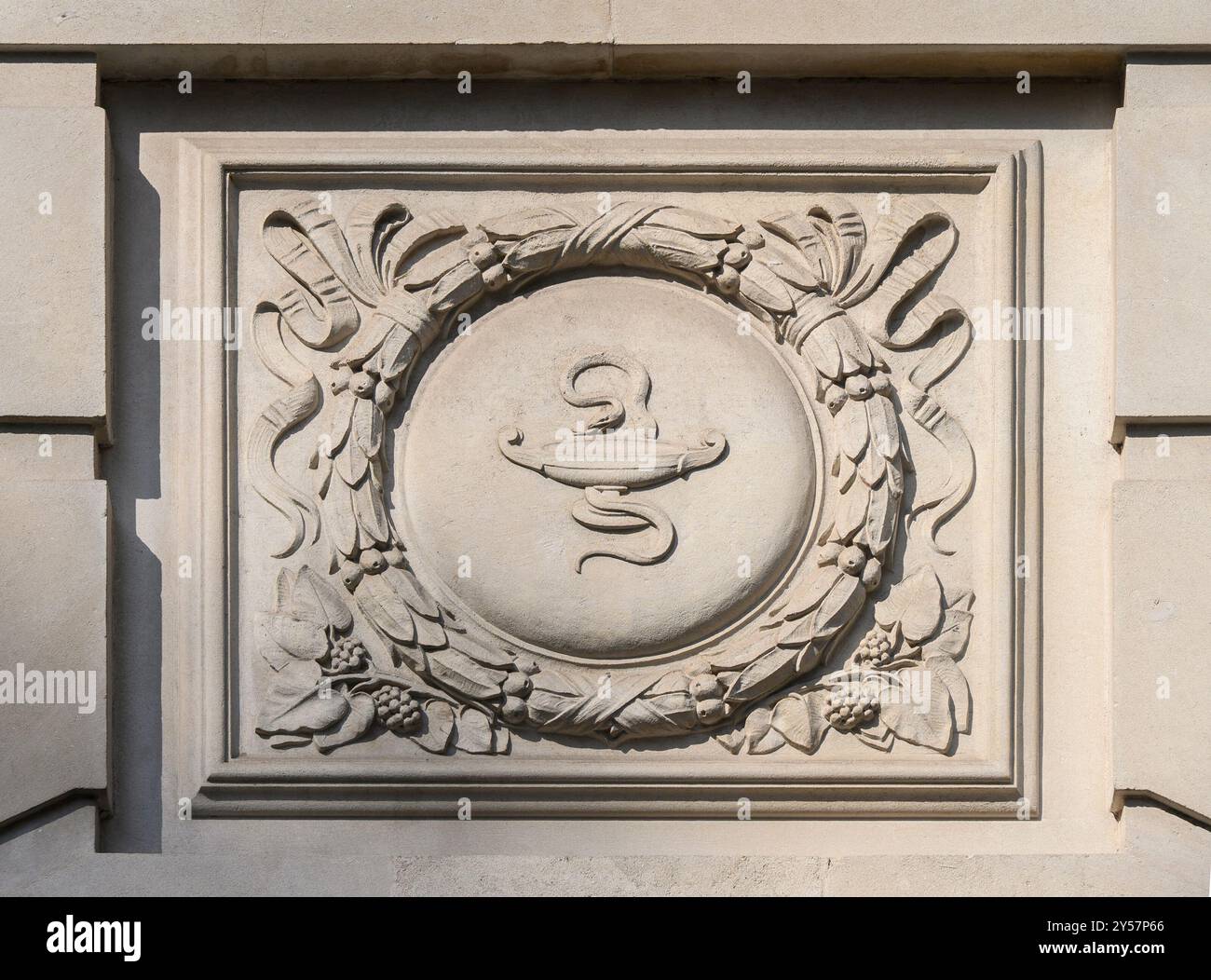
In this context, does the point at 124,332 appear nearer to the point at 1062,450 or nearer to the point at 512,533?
the point at 512,533

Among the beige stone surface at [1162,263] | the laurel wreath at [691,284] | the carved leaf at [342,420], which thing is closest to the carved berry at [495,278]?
the laurel wreath at [691,284]

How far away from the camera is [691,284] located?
17.7 ft

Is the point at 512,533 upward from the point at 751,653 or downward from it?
upward

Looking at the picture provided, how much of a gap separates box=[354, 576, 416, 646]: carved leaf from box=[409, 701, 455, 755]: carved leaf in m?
0.22

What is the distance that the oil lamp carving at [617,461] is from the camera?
16.9 ft

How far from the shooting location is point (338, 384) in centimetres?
525

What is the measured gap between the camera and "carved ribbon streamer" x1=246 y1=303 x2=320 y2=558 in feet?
17.1

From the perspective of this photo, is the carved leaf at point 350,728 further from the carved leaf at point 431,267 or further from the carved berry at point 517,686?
the carved leaf at point 431,267

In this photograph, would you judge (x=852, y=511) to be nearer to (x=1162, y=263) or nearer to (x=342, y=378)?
(x=1162, y=263)

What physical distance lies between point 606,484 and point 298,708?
1.13 m

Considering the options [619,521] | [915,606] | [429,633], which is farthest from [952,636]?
[429,633]

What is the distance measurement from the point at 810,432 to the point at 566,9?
148 cm

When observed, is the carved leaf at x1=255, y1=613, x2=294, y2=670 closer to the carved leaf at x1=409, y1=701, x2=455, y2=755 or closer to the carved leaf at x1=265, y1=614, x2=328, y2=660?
the carved leaf at x1=265, y1=614, x2=328, y2=660
